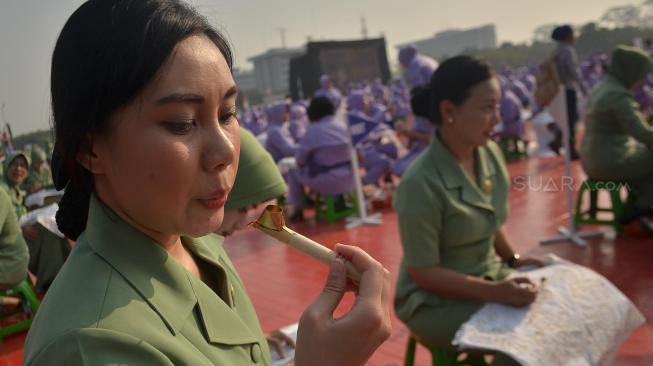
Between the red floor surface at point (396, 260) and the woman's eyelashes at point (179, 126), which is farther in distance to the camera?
the red floor surface at point (396, 260)

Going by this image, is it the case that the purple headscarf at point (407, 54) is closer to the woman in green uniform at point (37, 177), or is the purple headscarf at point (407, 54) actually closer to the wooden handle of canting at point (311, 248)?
the woman in green uniform at point (37, 177)

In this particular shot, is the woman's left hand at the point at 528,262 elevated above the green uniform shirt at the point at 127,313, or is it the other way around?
the green uniform shirt at the point at 127,313

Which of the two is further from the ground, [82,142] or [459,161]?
[82,142]

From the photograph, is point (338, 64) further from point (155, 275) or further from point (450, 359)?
point (155, 275)

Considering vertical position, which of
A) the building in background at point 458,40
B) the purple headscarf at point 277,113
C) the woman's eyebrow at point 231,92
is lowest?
the purple headscarf at point 277,113

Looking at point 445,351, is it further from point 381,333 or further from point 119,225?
point 119,225

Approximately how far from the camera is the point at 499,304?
7.34 ft

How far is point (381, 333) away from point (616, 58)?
4.62 meters

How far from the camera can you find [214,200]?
3.17 feet

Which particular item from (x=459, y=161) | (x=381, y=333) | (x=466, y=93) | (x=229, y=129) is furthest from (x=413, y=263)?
(x=229, y=129)

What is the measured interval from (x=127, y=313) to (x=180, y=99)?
352 mm

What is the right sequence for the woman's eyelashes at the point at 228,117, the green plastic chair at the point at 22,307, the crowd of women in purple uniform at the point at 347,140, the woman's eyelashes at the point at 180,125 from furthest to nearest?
the crowd of women in purple uniform at the point at 347,140, the green plastic chair at the point at 22,307, the woman's eyelashes at the point at 228,117, the woman's eyelashes at the point at 180,125

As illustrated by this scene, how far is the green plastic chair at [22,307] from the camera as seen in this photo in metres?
4.27


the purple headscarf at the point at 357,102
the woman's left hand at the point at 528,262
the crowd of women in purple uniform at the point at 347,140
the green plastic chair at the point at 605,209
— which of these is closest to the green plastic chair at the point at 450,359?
the woman's left hand at the point at 528,262
